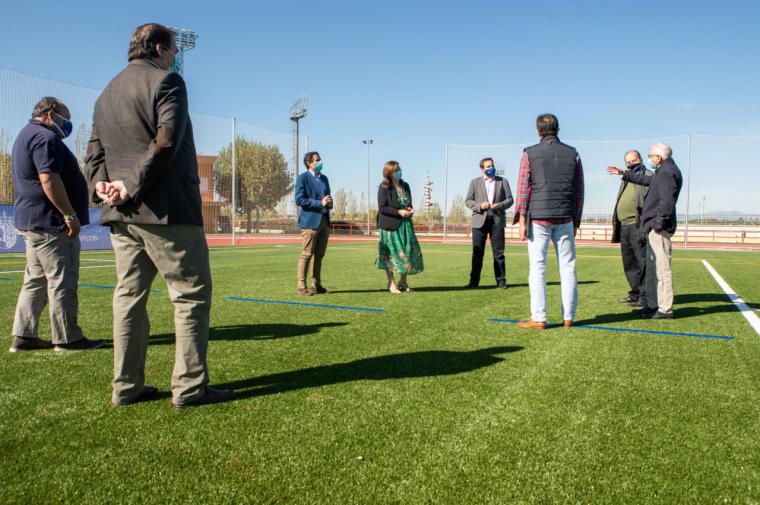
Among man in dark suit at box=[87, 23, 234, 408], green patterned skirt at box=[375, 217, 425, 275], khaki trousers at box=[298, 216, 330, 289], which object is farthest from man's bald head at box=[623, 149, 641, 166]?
man in dark suit at box=[87, 23, 234, 408]

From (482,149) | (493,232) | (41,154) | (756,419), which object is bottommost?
(756,419)

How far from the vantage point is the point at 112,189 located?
2.72 m

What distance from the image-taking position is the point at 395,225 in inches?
298

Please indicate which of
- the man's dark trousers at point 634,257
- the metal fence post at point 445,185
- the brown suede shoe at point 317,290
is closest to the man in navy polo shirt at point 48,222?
the brown suede shoe at point 317,290

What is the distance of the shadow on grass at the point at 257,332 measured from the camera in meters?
4.64

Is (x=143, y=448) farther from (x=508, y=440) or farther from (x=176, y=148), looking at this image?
(x=508, y=440)

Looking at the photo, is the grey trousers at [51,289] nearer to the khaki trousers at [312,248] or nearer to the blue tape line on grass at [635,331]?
the khaki trousers at [312,248]

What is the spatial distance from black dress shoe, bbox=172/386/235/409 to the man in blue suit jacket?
4306mm

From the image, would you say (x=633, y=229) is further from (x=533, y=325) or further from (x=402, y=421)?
(x=402, y=421)

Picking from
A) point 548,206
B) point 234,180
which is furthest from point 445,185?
point 548,206

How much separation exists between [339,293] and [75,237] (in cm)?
388

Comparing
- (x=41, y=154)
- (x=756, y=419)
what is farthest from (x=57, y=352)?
(x=756, y=419)

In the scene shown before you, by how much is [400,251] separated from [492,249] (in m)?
1.62

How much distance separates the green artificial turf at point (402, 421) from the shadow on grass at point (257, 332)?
4cm
